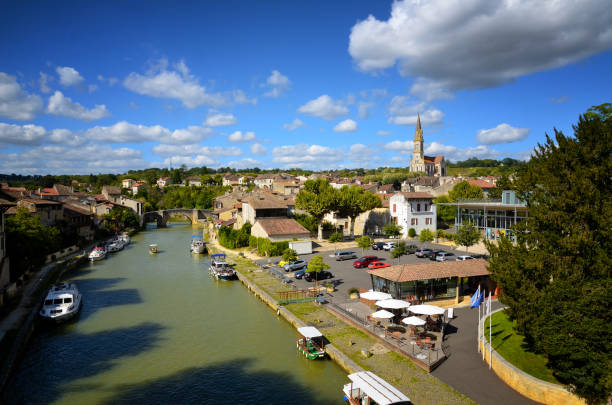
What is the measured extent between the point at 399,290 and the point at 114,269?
3321 centimetres

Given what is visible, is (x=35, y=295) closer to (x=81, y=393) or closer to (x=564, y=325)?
(x=81, y=393)

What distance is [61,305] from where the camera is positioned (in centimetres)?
2427

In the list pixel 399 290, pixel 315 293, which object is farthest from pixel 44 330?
pixel 399 290

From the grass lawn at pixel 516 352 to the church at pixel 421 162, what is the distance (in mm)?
132546

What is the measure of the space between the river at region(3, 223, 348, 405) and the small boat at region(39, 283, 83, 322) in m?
0.72

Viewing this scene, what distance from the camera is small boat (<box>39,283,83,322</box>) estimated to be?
76.7 feet

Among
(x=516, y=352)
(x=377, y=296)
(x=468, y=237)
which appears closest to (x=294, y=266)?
(x=377, y=296)

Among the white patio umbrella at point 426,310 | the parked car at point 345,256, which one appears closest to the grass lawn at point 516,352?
the white patio umbrella at point 426,310

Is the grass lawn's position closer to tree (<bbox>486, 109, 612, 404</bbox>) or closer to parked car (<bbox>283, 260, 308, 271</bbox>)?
tree (<bbox>486, 109, 612, 404</bbox>)

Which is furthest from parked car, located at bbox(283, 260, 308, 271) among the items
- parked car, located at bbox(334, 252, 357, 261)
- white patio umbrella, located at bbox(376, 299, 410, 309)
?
white patio umbrella, located at bbox(376, 299, 410, 309)

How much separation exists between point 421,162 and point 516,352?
458 ft

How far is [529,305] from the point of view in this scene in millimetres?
15016

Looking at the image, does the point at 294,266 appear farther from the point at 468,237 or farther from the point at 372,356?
the point at 372,356

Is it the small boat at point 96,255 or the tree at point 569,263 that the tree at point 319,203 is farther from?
the tree at point 569,263
